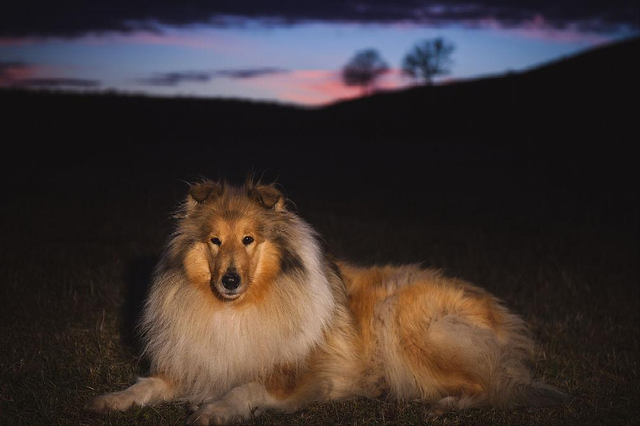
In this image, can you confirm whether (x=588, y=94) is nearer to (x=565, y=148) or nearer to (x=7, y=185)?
(x=565, y=148)

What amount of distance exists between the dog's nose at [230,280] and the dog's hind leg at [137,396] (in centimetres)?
101

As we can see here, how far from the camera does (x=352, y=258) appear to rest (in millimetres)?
10422

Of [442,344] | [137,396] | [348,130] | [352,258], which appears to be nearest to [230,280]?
[137,396]

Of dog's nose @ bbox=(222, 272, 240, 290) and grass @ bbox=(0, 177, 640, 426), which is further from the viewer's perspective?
grass @ bbox=(0, 177, 640, 426)

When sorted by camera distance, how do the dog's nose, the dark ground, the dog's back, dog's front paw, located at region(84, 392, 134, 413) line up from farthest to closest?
the dark ground, the dog's back, dog's front paw, located at region(84, 392, 134, 413), the dog's nose

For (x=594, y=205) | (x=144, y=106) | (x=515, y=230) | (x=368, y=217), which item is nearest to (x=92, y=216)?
(x=368, y=217)

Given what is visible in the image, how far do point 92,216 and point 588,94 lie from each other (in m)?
26.5

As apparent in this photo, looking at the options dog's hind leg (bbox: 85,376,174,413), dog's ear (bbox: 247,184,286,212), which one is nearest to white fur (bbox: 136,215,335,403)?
dog's hind leg (bbox: 85,376,174,413)

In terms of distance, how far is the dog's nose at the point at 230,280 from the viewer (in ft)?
13.8

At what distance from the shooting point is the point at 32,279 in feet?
27.4

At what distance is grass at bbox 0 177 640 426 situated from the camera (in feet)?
15.7

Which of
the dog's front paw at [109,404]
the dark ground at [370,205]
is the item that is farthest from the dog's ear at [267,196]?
the dog's front paw at [109,404]

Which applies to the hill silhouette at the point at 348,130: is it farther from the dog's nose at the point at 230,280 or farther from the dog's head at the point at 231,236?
the dog's nose at the point at 230,280

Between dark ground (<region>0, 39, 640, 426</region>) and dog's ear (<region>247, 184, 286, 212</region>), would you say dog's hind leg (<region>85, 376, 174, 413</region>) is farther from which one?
dog's ear (<region>247, 184, 286, 212</region>)
